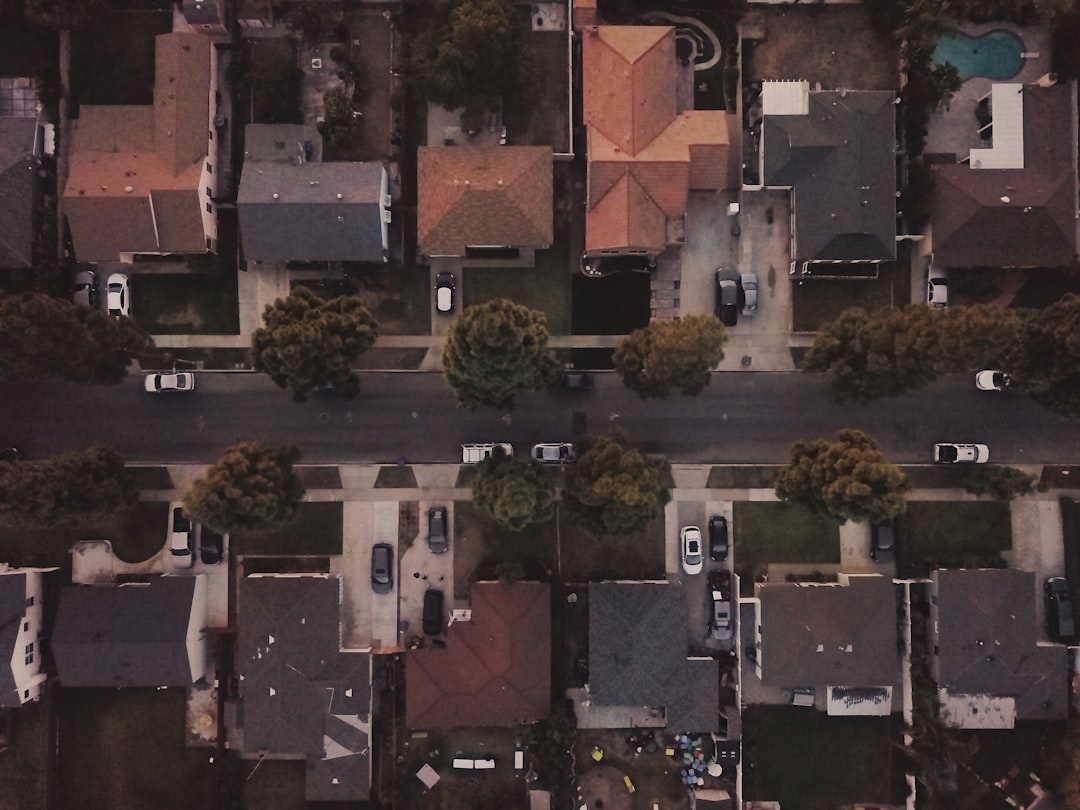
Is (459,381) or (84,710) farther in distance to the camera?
(84,710)

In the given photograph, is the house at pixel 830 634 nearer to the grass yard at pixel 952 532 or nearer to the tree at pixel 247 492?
the grass yard at pixel 952 532

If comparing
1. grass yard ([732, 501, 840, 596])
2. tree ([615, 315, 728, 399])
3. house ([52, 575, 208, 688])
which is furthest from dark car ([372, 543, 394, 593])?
grass yard ([732, 501, 840, 596])

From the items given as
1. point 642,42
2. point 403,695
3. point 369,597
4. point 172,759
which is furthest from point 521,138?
point 172,759

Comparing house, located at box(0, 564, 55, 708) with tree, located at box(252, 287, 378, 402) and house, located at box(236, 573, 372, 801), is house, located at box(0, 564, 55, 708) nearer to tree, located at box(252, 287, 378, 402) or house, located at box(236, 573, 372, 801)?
house, located at box(236, 573, 372, 801)

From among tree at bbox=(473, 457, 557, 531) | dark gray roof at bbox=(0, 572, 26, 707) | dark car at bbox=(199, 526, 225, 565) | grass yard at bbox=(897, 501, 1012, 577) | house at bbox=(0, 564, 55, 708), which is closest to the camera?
tree at bbox=(473, 457, 557, 531)

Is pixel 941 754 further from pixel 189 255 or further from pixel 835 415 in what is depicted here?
pixel 189 255

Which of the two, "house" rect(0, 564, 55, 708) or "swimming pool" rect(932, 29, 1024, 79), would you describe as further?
"swimming pool" rect(932, 29, 1024, 79)

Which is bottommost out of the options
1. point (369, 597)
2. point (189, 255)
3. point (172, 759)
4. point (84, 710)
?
point (172, 759)
